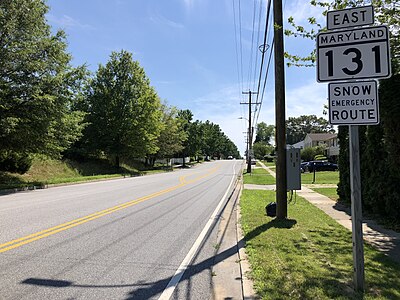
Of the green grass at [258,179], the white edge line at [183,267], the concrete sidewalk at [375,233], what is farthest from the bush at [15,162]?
the concrete sidewalk at [375,233]

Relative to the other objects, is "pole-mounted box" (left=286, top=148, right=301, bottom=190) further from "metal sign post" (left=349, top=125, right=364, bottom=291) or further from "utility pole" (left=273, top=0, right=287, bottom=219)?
"metal sign post" (left=349, top=125, right=364, bottom=291)

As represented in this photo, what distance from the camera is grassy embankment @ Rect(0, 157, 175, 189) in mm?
23281

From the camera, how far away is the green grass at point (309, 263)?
14.2 ft

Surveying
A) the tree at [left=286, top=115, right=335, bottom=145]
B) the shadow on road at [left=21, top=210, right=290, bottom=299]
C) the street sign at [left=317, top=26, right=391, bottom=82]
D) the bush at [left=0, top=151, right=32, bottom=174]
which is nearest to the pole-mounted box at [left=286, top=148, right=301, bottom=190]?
the shadow on road at [left=21, top=210, right=290, bottom=299]

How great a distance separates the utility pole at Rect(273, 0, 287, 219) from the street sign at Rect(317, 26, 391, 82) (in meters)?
4.92

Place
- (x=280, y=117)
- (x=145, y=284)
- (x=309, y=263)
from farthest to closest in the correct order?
(x=280, y=117)
(x=309, y=263)
(x=145, y=284)

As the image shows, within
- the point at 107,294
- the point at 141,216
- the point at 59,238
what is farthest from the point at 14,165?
the point at 107,294

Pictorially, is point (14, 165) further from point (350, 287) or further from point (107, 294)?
point (350, 287)

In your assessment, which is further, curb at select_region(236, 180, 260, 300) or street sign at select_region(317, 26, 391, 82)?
curb at select_region(236, 180, 260, 300)

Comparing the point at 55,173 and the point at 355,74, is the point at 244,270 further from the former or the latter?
the point at 55,173

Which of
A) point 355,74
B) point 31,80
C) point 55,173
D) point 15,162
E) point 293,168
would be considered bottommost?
point 55,173

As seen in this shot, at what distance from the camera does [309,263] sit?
549cm

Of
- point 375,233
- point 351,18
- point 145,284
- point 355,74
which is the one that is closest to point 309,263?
point 145,284

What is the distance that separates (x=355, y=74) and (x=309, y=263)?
3.05 metres
